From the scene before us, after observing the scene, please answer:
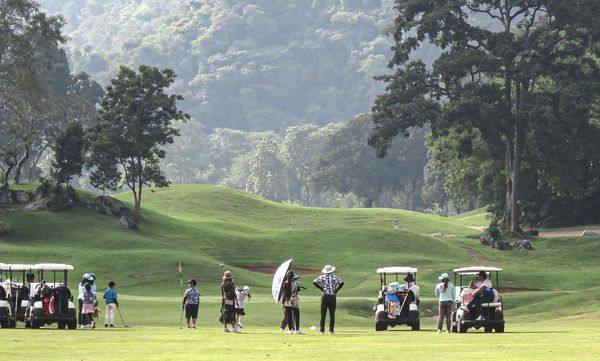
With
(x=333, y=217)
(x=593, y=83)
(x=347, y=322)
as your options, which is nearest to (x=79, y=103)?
(x=333, y=217)

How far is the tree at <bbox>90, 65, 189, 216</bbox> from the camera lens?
95.8 metres

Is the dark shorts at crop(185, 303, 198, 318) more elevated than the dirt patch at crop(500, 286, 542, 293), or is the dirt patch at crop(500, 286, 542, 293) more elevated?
the dirt patch at crop(500, 286, 542, 293)

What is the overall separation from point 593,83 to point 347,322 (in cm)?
5113

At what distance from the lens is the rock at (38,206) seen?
94.3m

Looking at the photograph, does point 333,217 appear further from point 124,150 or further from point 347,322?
point 347,322

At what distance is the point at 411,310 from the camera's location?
46.2m

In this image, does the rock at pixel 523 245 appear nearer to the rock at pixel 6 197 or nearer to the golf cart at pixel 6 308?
the rock at pixel 6 197

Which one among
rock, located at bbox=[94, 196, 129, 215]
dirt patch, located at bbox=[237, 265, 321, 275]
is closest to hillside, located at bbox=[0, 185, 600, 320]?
dirt patch, located at bbox=[237, 265, 321, 275]

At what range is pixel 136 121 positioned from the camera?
9588 centimetres

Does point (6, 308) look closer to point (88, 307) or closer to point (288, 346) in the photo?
point (88, 307)

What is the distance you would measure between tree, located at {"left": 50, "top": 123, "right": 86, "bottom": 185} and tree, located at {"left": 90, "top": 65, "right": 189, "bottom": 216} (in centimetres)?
172

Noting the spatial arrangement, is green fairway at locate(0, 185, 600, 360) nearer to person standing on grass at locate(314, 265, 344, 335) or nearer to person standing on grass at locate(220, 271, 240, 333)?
person standing on grass at locate(220, 271, 240, 333)

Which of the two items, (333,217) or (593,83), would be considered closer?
(593,83)

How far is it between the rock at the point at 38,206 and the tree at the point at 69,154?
3196mm
